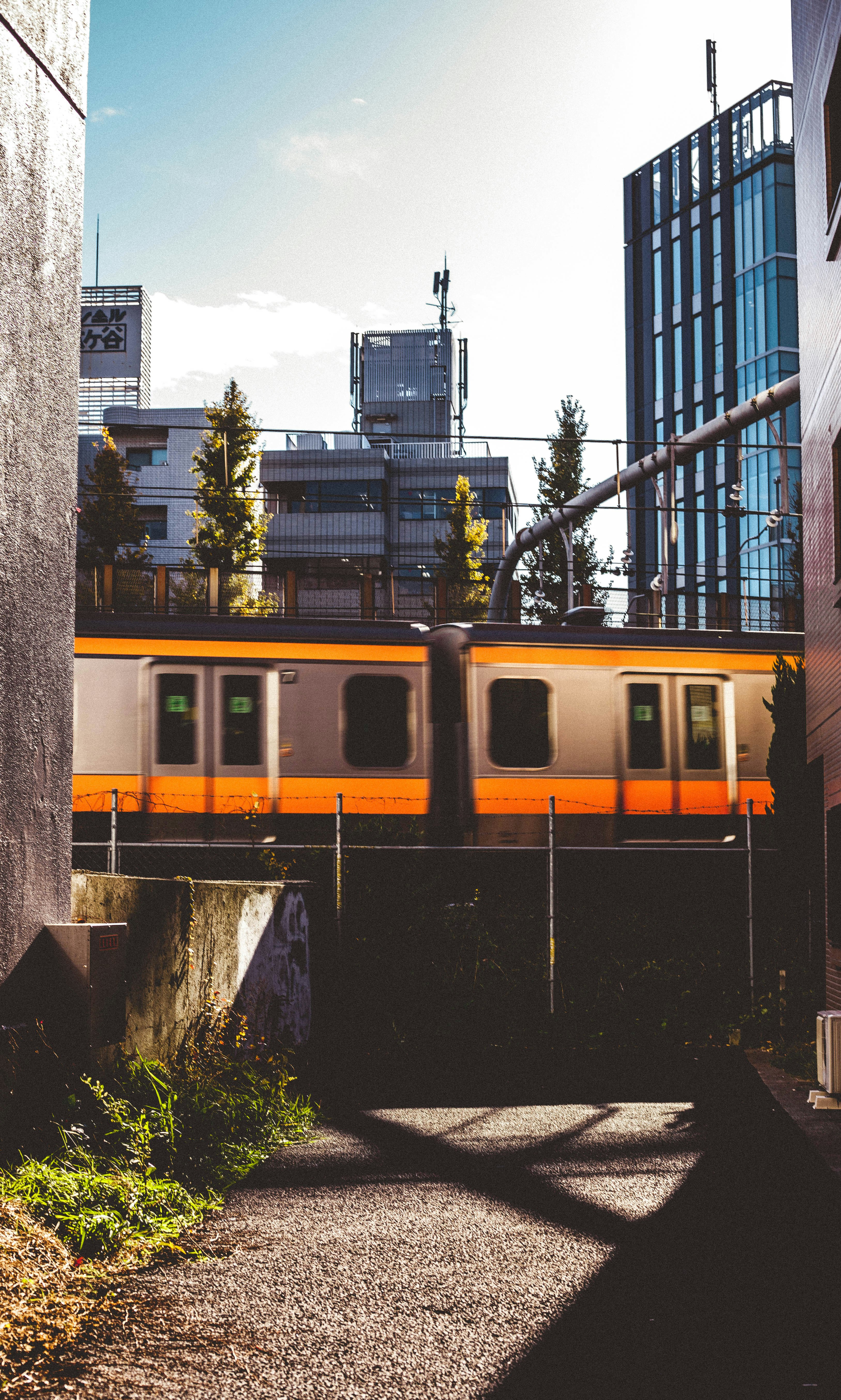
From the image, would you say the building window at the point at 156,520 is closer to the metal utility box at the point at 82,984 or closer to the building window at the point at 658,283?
the building window at the point at 658,283

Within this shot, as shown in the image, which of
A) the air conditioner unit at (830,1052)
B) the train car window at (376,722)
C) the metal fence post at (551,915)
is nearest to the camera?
the air conditioner unit at (830,1052)

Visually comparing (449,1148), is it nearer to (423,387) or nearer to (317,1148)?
(317,1148)

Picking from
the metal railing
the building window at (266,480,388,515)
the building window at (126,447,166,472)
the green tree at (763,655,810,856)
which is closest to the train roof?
the green tree at (763,655,810,856)

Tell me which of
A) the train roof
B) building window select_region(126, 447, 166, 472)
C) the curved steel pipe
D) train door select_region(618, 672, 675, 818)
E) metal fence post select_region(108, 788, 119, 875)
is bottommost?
metal fence post select_region(108, 788, 119, 875)

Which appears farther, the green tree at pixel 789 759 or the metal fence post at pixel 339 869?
the green tree at pixel 789 759

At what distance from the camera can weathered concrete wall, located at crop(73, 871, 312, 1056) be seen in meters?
6.60

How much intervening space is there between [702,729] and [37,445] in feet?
35.7

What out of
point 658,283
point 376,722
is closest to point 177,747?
point 376,722

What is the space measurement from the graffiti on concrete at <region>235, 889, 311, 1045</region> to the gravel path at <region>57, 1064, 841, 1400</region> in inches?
52.7

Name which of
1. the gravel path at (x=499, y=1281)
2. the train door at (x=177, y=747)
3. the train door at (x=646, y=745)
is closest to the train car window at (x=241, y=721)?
the train door at (x=177, y=747)

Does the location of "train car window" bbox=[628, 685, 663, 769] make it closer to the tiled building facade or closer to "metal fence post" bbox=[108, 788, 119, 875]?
the tiled building facade

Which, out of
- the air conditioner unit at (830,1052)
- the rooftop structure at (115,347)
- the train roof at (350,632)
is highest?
the rooftop structure at (115,347)

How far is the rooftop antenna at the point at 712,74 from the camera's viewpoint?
61.8m

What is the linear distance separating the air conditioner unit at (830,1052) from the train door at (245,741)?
7.42 meters
